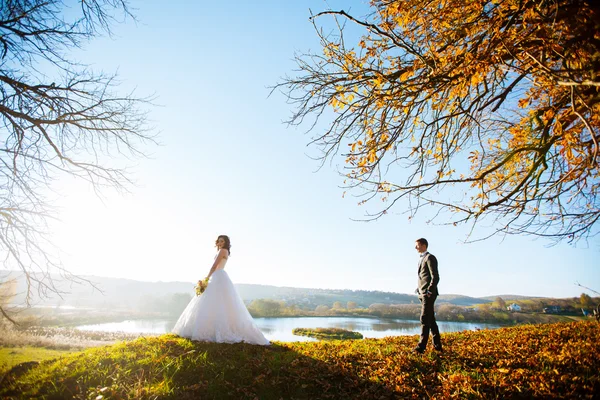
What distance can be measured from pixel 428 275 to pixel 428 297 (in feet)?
1.58

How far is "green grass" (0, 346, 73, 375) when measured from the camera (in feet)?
15.6

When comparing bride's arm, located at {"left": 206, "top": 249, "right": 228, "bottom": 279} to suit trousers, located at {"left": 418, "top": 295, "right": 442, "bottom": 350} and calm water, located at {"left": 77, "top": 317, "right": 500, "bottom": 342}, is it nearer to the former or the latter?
calm water, located at {"left": 77, "top": 317, "right": 500, "bottom": 342}

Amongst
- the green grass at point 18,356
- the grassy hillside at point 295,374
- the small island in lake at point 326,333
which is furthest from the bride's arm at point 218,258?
the small island in lake at point 326,333

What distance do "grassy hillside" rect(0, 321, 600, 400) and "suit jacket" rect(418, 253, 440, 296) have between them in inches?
51.0

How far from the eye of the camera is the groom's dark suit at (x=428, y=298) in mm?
5774

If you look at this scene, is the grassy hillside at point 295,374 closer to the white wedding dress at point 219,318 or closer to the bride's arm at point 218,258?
the white wedding dress at point 219,318

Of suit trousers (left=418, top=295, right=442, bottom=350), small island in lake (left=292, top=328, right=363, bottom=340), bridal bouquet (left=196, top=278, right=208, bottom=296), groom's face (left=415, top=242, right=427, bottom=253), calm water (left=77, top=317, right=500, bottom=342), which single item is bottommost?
small island in lake (left=292, top=328, right=363, bottom=340)

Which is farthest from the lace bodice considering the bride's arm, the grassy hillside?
the grassy hillside

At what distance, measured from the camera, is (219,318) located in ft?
20.6

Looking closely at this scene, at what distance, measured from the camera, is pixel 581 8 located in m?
3.47

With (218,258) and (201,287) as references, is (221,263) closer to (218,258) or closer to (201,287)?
(218,258)

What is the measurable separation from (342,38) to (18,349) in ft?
29.1

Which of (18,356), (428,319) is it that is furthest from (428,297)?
(18,356)

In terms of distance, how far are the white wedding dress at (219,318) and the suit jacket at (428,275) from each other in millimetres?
3911
